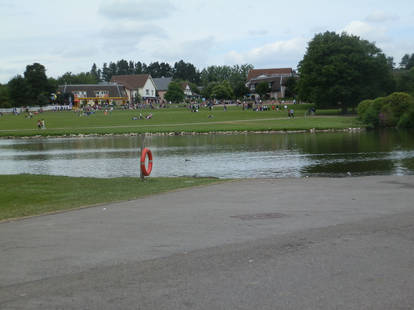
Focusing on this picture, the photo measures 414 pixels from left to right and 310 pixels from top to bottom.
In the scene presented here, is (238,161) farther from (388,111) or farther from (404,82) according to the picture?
(404,82)

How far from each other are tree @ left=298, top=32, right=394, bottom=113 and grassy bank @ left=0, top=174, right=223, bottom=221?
70.2m

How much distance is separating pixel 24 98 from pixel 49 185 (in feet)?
415

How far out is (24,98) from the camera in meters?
136

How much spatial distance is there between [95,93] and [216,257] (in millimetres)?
153971

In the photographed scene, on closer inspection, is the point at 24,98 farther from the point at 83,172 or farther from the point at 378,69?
the point at 83,172

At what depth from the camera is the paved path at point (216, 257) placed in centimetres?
595

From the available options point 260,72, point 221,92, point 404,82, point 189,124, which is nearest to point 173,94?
point 221,92

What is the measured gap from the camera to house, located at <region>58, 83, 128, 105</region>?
506 feet

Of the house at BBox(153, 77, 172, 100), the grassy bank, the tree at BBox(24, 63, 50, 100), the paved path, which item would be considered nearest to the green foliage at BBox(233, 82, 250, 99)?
the house at BBox(153, 77, 172, 100)

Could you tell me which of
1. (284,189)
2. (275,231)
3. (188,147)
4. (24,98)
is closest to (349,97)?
(188,147)

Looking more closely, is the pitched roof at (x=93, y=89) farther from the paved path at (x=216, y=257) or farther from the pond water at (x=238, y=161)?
the paved path at (x=216, y=257)

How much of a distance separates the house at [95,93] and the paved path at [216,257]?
14485cm

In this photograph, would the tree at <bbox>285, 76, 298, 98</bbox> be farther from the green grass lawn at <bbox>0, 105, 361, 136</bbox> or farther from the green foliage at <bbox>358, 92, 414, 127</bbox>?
the green foliage at <bbox>358, 92, 414, 127</bbox>

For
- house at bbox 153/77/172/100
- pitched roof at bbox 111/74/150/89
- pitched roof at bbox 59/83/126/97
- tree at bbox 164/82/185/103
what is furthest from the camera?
house at bbox 153/77/172/100
